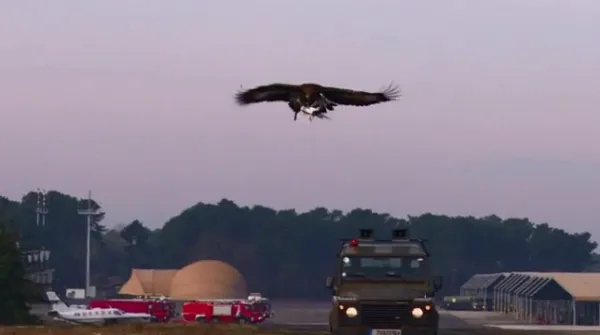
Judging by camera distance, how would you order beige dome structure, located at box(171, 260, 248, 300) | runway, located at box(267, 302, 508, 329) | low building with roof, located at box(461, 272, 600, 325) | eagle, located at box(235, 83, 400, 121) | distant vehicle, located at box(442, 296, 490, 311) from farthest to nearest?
beige dome structure, located at box(171, 260, 248, 300) < distant vehicle, located at box(442, 296, 490, 311) < low building with roof, located at box(461, 272, 600, 325) < runway, located at box(267, 302, 508, 329) < eagle, located at box(235, 83, 400, 121)

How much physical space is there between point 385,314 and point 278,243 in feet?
489

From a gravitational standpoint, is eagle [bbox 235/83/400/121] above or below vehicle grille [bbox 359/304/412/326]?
above

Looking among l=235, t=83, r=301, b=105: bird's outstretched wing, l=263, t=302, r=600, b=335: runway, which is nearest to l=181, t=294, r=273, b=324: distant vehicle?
l=263, t=302, r=600, b=335: runway

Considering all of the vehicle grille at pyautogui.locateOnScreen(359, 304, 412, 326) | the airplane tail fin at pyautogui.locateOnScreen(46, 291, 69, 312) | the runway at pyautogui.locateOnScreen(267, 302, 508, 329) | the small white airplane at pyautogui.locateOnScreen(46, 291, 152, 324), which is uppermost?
the vehicle grille at pyautogui.locateOnScreen(359, 304, 412, 326)

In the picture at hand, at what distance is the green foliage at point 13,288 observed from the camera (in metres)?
66.8

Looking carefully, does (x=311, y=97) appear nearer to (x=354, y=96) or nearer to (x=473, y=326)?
(x=354, y=96)

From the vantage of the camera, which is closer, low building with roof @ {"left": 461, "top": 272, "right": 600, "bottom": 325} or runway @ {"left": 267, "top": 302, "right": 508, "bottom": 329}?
runway @ {"left": 267, "top": 302, "right": 508, "bottom": 329}

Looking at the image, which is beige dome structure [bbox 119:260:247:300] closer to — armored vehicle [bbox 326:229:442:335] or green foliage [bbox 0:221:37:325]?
green foliage [bbox 0:221:37:325]

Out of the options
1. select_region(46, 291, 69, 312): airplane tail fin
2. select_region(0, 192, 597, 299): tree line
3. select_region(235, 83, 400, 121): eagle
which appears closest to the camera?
select_region(235, 83, 400, 121): eagle

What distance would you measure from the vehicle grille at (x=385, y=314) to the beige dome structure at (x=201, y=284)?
9973cm

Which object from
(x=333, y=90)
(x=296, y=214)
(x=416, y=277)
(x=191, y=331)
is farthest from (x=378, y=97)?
(x=296, y=214)

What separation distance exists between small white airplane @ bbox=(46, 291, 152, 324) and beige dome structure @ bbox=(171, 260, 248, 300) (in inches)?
1745

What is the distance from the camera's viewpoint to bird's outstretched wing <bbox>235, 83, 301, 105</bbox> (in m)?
18.4

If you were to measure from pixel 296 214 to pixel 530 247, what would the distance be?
37.6 meters
